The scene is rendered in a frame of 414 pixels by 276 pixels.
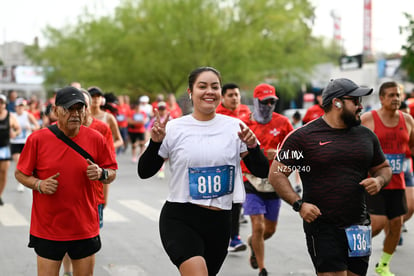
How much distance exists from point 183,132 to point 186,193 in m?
0.40

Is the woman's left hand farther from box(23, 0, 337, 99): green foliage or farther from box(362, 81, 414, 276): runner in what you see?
box(23, 0, 337, 99): green foliage

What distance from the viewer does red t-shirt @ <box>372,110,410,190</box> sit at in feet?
26.0

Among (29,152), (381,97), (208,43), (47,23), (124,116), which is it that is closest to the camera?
(29,152)

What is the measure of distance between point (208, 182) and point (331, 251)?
0.97m

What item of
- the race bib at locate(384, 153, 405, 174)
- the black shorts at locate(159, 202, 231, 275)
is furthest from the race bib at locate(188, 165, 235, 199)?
the race bib at locate(384, 153, 405, 174)

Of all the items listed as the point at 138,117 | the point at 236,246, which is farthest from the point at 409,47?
the point at 236,246

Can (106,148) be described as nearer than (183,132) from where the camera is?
No

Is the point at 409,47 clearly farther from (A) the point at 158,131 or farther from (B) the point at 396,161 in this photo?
(A) the point at 158,131

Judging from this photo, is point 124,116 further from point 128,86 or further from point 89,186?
point 128,86

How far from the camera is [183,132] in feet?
16.9

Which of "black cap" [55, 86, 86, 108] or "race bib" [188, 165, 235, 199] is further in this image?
"black cap" [55, 86, 86, 108]

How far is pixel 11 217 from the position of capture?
12.1m

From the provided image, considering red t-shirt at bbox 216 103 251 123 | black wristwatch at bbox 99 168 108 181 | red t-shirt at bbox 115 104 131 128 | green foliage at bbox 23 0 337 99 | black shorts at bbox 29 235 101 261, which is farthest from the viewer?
green foliage at bbox 23 0 337 99

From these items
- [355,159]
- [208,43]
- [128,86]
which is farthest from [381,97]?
[128,86]
